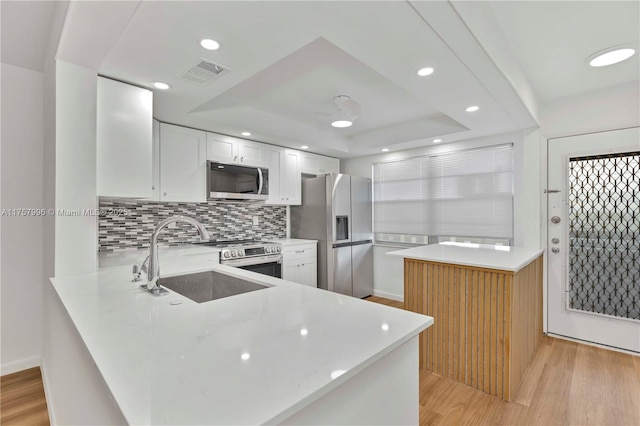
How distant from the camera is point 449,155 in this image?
4008 mm

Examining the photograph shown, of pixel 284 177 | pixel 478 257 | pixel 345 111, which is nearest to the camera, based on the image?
pixel 478 257

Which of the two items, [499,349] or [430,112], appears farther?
[430,112]

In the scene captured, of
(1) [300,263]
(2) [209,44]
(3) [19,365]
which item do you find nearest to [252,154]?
(1) [300,263]

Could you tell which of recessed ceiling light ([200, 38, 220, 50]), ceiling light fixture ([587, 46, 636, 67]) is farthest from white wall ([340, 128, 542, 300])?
recessed ceiling light ([200, 38, 220, 50])

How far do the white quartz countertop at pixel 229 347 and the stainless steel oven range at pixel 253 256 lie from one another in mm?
1709

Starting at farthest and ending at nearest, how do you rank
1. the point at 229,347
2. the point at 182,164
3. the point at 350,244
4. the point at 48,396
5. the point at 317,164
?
the point at 317,164, the point at 350,244, the point at 182,164, the point at 48,396, the point at 229,347

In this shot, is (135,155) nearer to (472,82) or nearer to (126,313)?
(126,313)

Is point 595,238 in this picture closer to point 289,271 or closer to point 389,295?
point 389,295

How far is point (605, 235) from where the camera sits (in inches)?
112

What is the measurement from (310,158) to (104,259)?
2.91m

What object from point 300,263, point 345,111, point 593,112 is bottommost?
point 300,263

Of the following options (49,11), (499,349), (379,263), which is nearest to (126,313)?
(49,11)

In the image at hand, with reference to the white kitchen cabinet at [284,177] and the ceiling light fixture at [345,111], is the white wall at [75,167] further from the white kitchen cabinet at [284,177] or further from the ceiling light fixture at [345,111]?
the white kitchen cabinet at [284,177]

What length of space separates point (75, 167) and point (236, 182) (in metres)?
1.76
